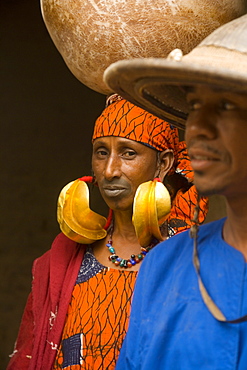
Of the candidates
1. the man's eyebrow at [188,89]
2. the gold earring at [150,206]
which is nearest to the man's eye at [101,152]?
the gold earring at [150,206]

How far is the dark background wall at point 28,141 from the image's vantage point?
4.46 metres

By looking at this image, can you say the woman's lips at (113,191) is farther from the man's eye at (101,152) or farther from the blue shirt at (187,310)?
Answer: the blue shirt at (187,310)

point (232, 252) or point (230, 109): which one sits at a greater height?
point (230, 109)

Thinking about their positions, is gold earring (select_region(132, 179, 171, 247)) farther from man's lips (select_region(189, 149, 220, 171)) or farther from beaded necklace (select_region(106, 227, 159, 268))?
man's lips (select_region(189, 149, 220, 171))

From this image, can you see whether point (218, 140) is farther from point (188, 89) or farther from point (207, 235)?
point (207, 235)

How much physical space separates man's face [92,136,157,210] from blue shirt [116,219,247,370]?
28.7 inches

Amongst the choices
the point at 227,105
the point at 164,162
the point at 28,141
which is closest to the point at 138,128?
the point at 164,162

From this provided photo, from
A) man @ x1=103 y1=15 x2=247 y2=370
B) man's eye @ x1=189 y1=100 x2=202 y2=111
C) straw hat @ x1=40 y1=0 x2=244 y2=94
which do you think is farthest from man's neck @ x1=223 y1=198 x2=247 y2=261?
straw hat @ x1=40 y1=0 x2=244 y2=94

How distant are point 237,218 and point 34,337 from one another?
4.38ft

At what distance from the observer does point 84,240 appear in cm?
269

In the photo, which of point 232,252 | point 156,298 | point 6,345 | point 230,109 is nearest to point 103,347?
point 156,298

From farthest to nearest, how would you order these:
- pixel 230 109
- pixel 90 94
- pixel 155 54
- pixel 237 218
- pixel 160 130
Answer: pixel 90 94, pixel 160 130, pixel 155 54, pixel 237 218, pixel 230 109

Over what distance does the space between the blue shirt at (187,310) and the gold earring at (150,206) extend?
22.4 inches

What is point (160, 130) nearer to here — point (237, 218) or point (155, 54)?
Answer: point (155, 54)
